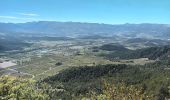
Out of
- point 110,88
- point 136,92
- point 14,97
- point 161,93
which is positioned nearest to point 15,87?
point 14,97

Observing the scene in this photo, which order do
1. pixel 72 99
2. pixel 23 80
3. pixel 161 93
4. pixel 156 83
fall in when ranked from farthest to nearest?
pixel 156 83, pixel 72 99, pixel 161 93, pixel 23 80

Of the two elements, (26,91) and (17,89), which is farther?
(26,91)

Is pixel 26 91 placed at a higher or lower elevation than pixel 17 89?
lower

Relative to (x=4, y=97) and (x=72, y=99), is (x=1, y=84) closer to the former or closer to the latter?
(x=4, y=97)

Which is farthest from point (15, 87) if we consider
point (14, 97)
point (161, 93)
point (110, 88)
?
point (161, 93)

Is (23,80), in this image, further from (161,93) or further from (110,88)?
(161,93)

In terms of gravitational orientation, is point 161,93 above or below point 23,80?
below

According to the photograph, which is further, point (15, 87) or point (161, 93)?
point (161, 93)

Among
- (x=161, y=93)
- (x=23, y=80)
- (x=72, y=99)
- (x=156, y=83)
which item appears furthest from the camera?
(x=156, y=83)

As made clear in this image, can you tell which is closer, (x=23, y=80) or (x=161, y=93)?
(x=23, y=80)
